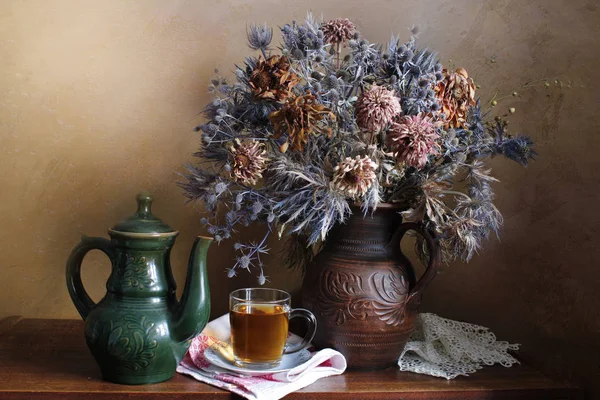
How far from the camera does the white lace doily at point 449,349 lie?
1.11 metres

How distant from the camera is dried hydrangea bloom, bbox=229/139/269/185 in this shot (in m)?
1.01

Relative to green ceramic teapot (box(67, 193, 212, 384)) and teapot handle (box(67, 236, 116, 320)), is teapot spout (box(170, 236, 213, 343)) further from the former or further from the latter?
teapot handle (box(67, 236, 116, 320))

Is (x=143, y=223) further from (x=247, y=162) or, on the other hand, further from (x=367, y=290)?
(x=367, y=290)

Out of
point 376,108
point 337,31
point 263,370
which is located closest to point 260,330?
point 263,370

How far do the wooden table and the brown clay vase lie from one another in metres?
0.06

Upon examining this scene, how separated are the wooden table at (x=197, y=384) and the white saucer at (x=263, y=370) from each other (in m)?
0.05

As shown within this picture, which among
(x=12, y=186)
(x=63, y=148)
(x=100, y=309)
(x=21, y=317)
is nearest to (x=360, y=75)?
(x=100, y=309)

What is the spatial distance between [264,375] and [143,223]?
0.32 meters

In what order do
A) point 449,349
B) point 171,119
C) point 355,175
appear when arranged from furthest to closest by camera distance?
point 171,119
point 449,349
point 355,175

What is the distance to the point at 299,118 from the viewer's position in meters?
0.96

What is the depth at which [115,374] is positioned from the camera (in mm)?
990

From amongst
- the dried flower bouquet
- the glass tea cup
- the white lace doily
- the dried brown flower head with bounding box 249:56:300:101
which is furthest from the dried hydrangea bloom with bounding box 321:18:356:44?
the white lace doily

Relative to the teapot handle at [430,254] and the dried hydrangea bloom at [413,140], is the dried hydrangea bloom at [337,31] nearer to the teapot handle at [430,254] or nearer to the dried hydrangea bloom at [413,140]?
the dried hydrangea bloom at [413,140]

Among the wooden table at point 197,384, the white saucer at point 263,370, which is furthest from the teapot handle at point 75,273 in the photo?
the white saucer at point 263,370
